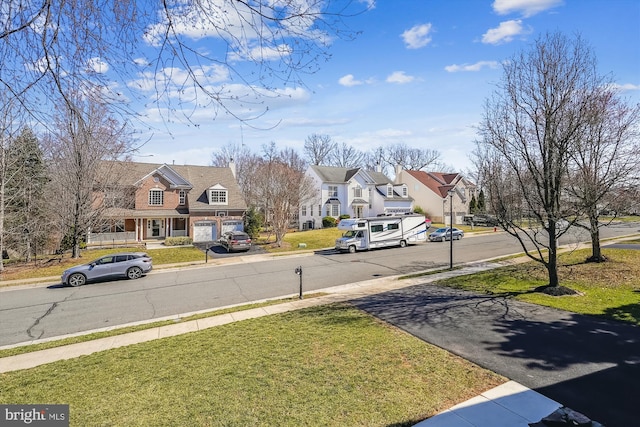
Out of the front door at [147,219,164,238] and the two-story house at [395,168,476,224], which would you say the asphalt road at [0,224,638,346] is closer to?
the front door at [147,219,164,238]

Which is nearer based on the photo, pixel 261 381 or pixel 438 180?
pixel 261 381

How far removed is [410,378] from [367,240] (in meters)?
21.0

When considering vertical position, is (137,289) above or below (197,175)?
below

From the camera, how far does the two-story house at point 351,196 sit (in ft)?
145

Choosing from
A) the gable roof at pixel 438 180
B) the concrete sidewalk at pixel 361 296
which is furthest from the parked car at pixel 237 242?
the gable roof at pixel 438 180

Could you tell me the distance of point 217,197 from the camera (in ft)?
113

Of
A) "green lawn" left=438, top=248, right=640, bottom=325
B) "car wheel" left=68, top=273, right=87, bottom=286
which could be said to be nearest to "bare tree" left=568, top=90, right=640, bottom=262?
"green lawn" left=438, top=248, right=640, bottom=325

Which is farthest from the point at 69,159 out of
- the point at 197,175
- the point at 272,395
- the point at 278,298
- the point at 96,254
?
the point at 272,395

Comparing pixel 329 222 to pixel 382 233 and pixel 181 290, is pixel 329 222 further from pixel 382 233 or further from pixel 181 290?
pixel 181 290

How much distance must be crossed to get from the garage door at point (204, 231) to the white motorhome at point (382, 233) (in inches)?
572

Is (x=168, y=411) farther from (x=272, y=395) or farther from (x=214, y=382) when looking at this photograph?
(x=272, y=395)

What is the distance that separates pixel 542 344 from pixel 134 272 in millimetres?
19576

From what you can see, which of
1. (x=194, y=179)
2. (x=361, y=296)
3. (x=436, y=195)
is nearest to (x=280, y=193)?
(x=194, y=179)

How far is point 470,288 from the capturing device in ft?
43.1
